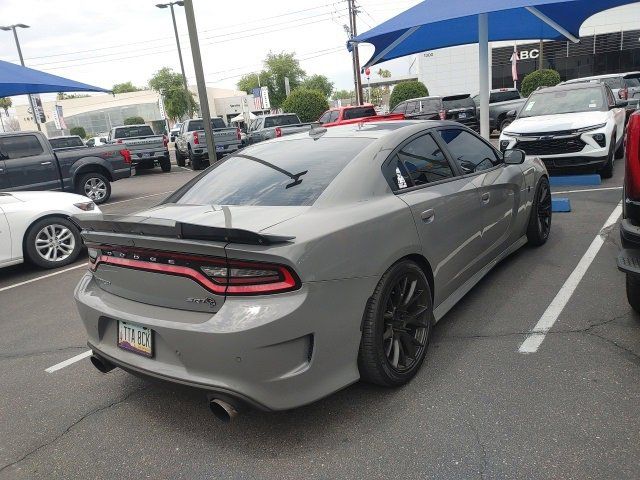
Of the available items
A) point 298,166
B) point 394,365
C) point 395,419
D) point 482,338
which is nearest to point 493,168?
point 482,338

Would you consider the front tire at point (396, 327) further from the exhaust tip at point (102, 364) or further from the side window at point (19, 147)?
the side window at point (19, 147)

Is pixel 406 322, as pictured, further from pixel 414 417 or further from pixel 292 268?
pixel 292 268

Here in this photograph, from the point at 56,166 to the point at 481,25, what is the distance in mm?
8882

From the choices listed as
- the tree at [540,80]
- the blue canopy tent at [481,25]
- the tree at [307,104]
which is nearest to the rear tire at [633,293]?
the blue canopy tent at [481,25]

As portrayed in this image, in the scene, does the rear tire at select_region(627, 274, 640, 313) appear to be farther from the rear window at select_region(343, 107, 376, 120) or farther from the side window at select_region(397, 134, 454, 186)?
the rear window at select_region(343, 107, 376, 120)

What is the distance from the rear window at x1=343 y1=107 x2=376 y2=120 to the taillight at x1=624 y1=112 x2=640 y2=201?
13444 mm

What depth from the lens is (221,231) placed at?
7.57ft

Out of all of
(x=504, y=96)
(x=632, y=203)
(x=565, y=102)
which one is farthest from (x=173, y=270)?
(x=504, y=96)

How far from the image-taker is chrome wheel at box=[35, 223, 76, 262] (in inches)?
254

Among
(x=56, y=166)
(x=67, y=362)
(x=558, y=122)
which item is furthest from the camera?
(x=56, y=166)

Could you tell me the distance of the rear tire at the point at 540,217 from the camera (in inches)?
205

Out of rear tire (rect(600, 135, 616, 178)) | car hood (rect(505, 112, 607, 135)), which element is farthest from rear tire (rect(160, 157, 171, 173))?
rear tire (rect(600, 135, 616, 178))

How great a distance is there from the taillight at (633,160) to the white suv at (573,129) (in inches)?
227

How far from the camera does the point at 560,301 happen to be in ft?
13.3
